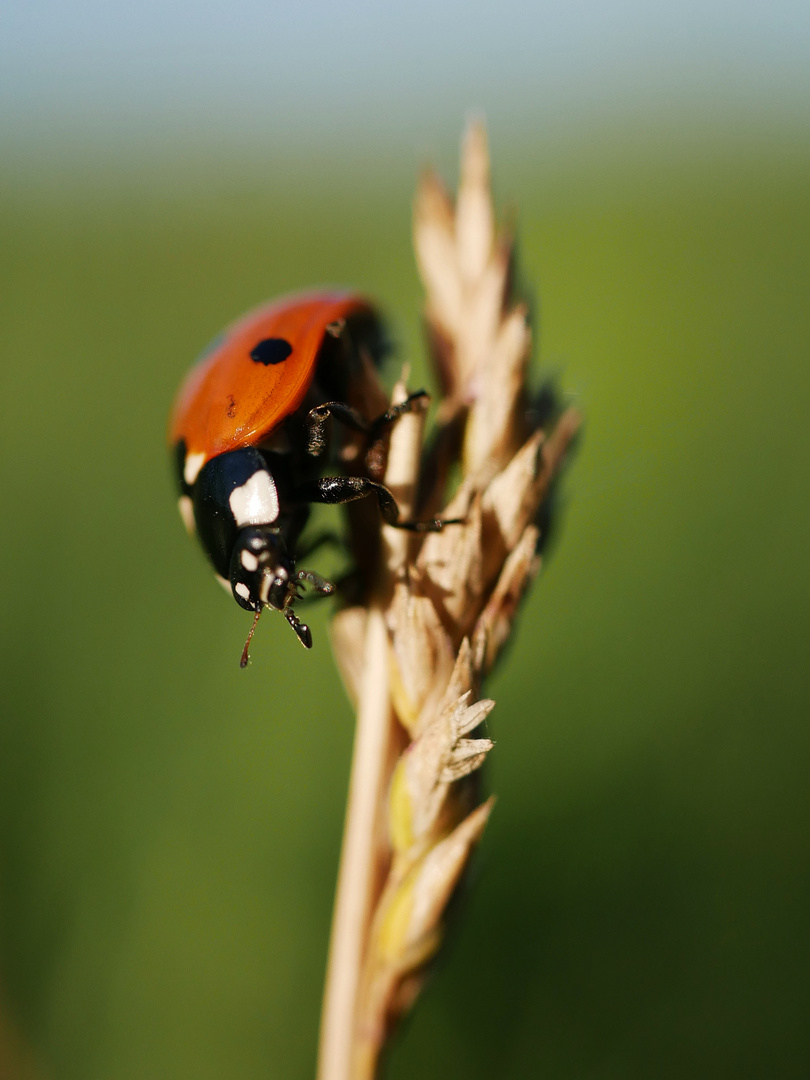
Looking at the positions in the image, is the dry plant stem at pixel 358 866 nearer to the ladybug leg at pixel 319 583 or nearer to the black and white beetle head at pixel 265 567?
the ladybug leg at pixel 319 583

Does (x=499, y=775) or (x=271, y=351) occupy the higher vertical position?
(x=271, y=351)

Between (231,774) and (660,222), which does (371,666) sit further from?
(660,222)

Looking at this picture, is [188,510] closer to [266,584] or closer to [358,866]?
[266,584]

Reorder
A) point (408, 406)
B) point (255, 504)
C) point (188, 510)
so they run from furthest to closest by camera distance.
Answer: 1. point (188, 510)
2. point (255, 504)
3. point (408, 406)

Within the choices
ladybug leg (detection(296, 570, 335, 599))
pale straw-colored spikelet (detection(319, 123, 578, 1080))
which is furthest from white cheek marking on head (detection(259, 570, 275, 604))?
pale straw-colored spikelet (detection(319, 123, 578, 1080))

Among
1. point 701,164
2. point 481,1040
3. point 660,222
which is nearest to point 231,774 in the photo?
point 481,1040

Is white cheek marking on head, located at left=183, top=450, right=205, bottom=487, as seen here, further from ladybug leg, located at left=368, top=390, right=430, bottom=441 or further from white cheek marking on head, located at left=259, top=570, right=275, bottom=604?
ladybug leg, located at left=368, top=390, right=430, bottom=441

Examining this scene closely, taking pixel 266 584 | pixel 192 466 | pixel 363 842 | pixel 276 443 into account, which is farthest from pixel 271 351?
pixel 363 842
